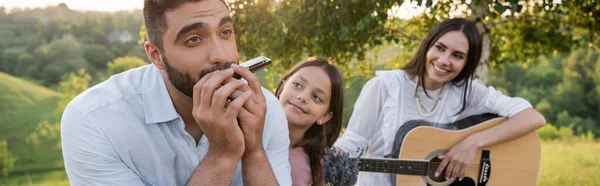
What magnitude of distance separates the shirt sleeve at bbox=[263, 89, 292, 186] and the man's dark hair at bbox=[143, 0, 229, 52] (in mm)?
481

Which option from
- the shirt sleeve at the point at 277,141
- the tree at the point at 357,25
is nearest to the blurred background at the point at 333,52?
the tree at the point at 357,25

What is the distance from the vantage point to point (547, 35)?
608 centimetres

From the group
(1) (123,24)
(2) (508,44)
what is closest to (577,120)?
(1) (123,24)

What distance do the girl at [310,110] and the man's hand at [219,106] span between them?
103 centimetres

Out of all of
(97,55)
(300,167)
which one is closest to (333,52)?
(300,167)

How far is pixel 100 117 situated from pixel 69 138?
111mm

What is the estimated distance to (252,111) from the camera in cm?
168

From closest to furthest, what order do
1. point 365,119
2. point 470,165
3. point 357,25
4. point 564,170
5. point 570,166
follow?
point 365,119
point 470,165
point 357,25
point 564,170
point 570,166

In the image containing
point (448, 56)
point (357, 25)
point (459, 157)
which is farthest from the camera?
point (357, 25)

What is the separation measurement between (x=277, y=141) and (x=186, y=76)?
478 mm

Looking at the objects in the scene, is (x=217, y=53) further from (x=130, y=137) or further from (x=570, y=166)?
(x=570, y=166)

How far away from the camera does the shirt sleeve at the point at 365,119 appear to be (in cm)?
317

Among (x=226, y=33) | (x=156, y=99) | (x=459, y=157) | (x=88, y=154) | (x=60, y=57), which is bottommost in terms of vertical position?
(x=60, y=57)

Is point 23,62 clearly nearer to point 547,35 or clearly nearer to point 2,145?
point 2,145
